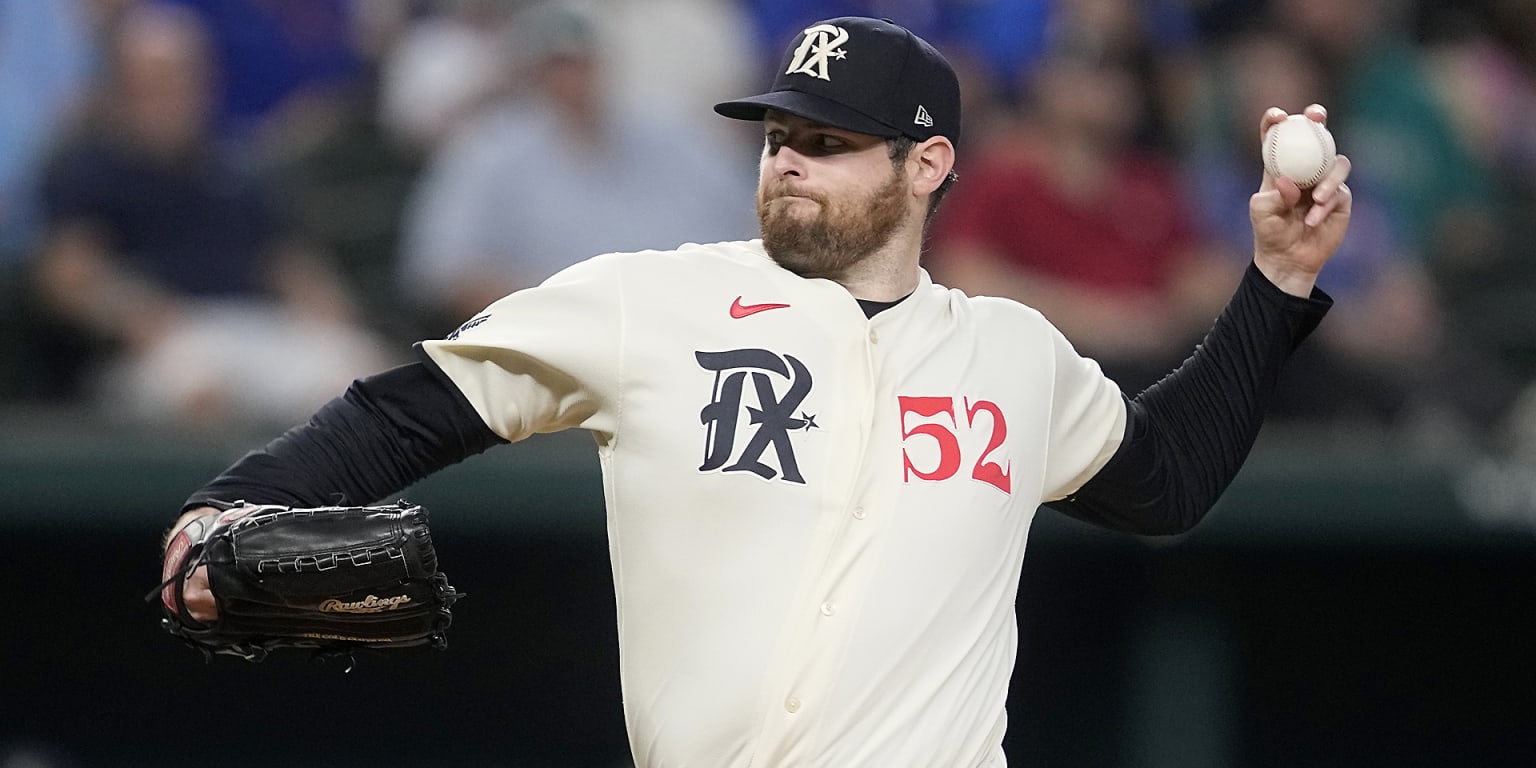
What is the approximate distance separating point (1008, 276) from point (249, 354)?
90.8 inches

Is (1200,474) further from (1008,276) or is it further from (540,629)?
(540,629)

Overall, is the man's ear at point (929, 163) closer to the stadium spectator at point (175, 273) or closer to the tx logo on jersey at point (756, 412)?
the tx logo on jersey at point (756, 412)

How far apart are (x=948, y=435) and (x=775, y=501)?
12.0 inches

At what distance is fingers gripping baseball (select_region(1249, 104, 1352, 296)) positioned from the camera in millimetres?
3357

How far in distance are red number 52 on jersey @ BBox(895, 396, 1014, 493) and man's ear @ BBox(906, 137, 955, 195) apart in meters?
0.38

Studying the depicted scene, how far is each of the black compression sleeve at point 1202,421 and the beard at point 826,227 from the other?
55 cm

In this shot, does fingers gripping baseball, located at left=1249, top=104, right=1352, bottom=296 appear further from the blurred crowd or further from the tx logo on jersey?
the blurred crowd

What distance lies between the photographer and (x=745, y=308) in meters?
3.10

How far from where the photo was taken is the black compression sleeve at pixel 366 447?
2.87m

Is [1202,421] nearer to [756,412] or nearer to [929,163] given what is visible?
[929,163]

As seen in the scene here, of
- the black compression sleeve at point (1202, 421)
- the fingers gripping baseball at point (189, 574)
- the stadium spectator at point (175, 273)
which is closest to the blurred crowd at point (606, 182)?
the stadium spectator at point (175, 273)

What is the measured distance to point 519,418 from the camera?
119 inches

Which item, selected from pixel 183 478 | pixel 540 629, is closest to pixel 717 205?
pixel 540 629

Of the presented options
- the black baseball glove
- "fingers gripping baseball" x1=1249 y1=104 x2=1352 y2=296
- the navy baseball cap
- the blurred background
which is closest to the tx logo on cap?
the navy baseball cap
